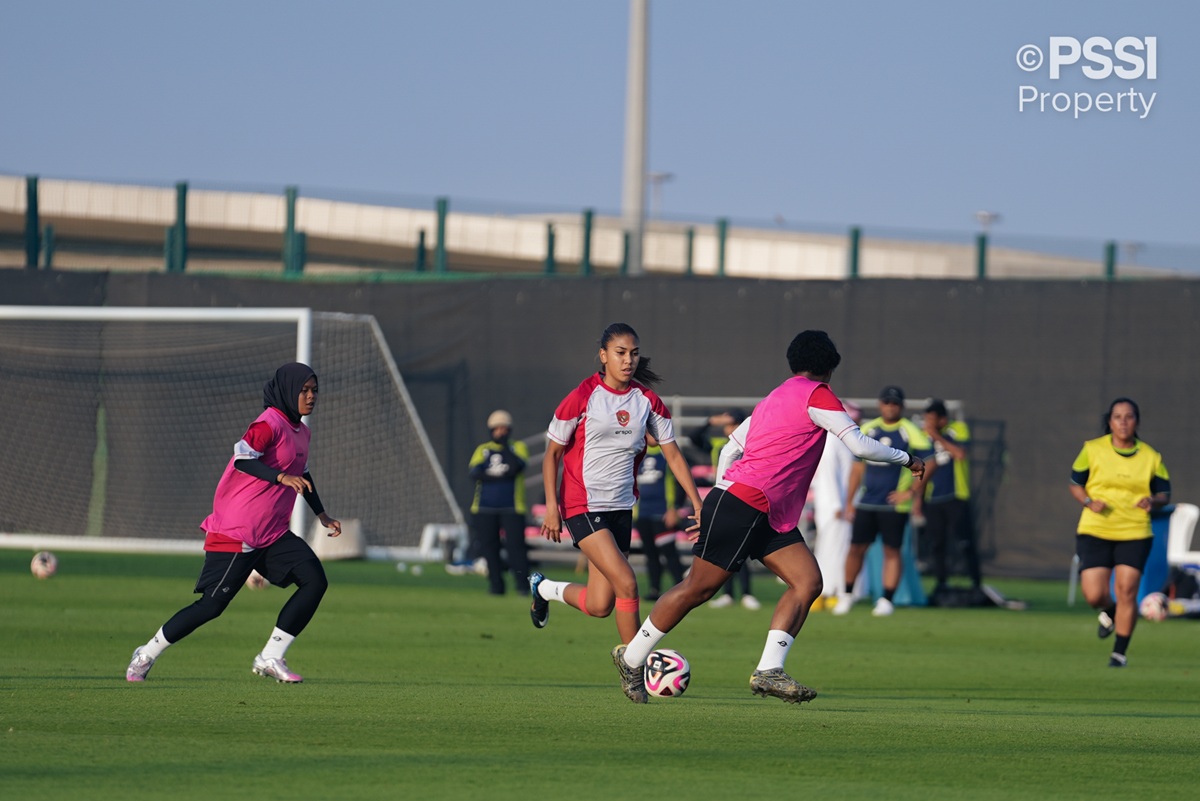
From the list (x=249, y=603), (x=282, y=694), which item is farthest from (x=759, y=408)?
(x=249, y=603)

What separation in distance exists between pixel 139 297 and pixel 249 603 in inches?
389

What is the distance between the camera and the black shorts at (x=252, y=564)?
9047mm

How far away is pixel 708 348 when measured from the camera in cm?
2277

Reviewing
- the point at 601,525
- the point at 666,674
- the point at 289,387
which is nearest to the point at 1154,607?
the point at 601,525

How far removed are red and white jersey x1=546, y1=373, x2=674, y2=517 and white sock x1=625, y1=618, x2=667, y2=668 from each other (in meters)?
0.84

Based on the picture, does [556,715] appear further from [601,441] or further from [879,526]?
[879,526]

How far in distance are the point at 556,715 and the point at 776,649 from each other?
117 centimetres

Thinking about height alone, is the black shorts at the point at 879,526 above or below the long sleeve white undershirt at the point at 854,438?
below

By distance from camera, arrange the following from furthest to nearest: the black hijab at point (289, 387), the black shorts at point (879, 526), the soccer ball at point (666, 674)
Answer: the black shorts at point (879, 526), the black hijab at point (289, 387), the soccer ball at point (666, 674)

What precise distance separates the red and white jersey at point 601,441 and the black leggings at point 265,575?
4.88ft

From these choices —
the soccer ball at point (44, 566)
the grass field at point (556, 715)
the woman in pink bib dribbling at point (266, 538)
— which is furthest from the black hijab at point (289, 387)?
the soccer ball at point (44, 566)

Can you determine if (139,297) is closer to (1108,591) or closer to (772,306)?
(772,306)

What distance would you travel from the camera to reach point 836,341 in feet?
71.8

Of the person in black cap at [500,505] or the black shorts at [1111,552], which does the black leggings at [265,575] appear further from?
the person in black cap at [500,505]
